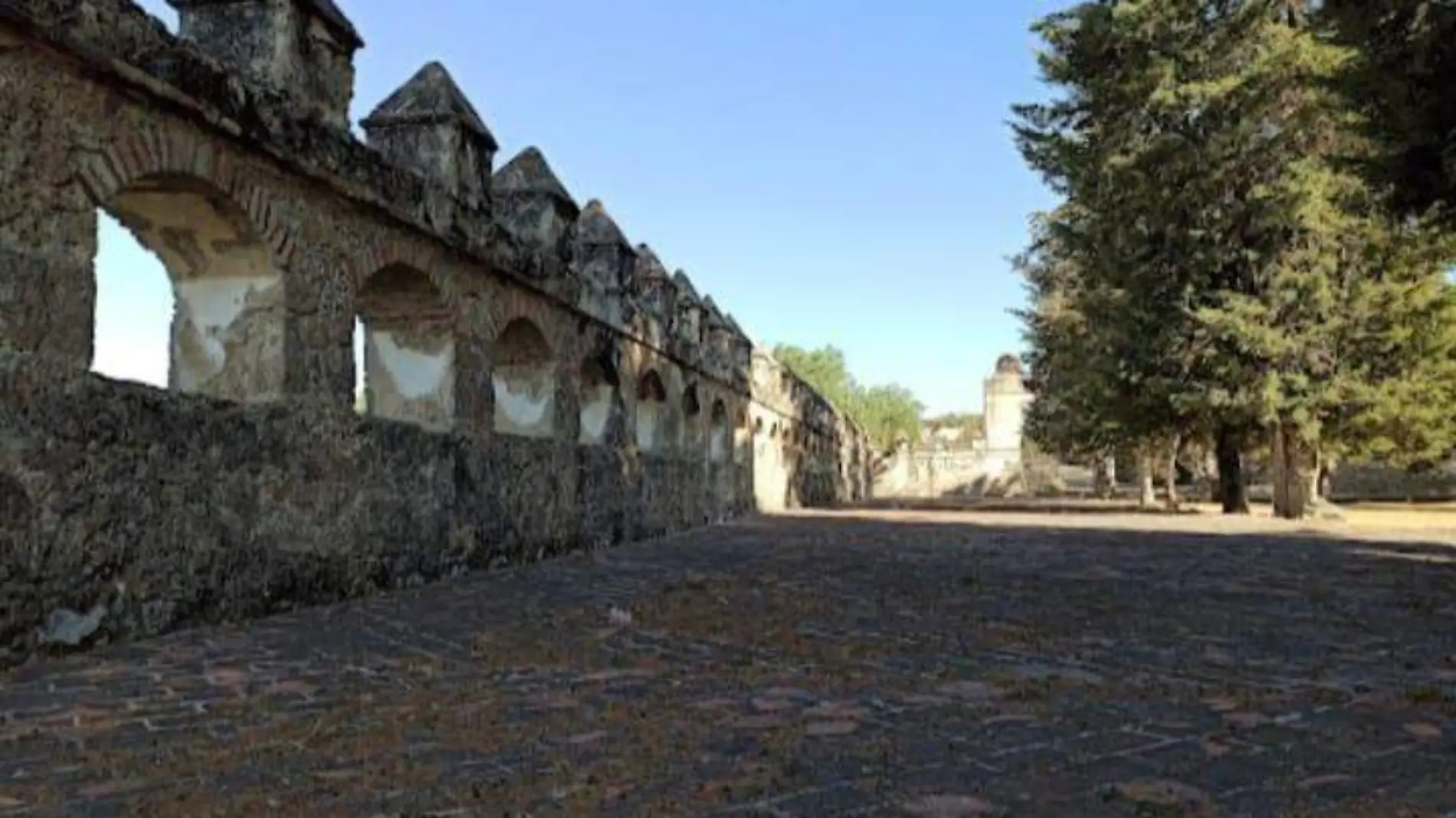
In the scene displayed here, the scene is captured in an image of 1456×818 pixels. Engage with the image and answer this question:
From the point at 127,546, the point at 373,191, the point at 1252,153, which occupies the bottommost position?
the point at 127,546

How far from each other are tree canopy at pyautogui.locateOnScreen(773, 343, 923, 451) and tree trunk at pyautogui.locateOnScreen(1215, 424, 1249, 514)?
130 feet

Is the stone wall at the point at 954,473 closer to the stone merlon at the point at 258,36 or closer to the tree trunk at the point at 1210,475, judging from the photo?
the tree trunk at the point at 1210,475

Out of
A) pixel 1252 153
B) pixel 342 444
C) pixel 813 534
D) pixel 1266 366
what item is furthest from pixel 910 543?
pixel 1252 153

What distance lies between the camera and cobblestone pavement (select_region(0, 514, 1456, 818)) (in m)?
3.05

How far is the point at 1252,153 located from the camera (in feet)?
61.1

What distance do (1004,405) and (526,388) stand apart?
1907 inches

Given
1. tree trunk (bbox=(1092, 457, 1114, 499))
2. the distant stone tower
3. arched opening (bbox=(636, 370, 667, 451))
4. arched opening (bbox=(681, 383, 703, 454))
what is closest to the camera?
arched opening (bbox=(636, 370, 667, 451))

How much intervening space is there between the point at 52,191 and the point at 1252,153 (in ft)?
58.4

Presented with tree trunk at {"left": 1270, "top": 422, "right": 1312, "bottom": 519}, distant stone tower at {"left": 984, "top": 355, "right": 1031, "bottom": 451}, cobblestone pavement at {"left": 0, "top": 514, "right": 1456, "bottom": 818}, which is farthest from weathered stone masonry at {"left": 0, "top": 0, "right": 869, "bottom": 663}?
distant stone tower at {"left": 984, "top": 355, "right": 1031, "bottom": 451}

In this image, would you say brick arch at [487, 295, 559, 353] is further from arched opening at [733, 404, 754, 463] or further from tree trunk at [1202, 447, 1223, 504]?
tree trunk at [1202, 447, 1223, 504]

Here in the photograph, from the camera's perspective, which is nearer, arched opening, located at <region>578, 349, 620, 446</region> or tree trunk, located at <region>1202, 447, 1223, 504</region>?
arched opening, located at <region>578, 349, 620, 446</region>

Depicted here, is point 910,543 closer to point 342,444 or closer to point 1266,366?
point 342,444

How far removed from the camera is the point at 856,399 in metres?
69.4

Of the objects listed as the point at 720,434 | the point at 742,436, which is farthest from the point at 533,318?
the point at 742,436
